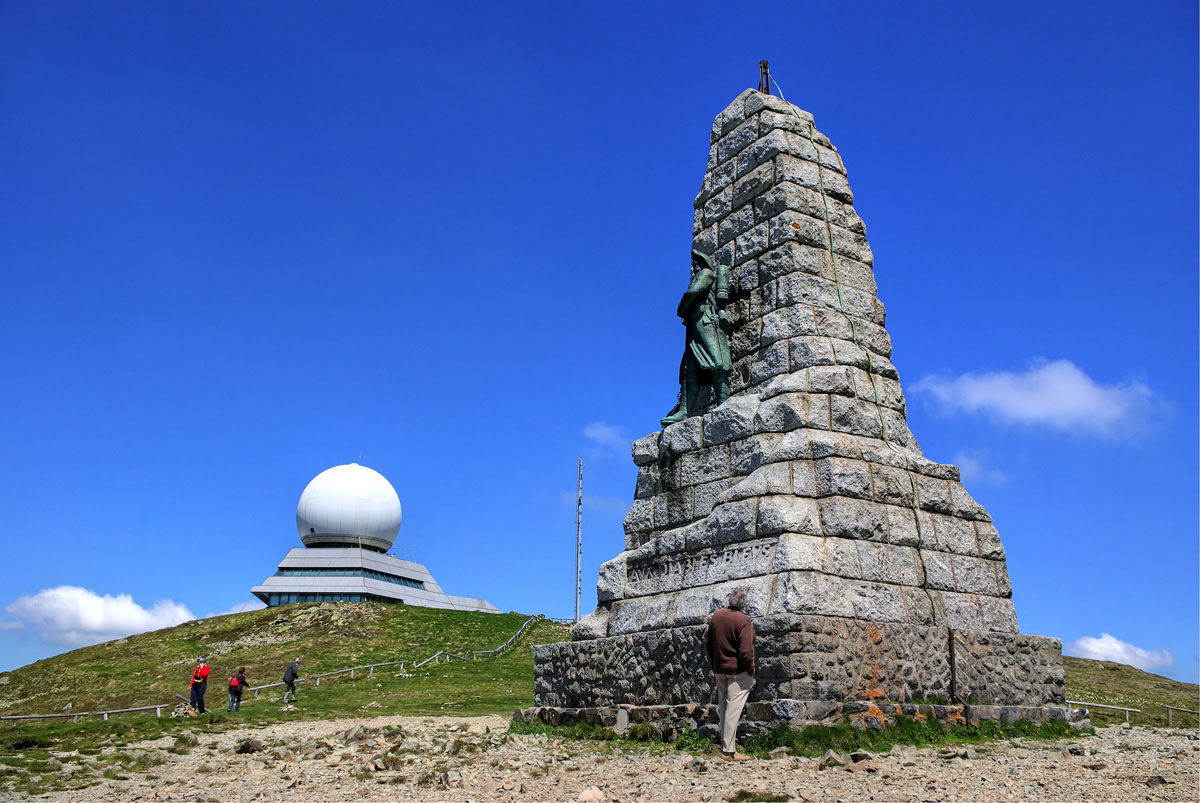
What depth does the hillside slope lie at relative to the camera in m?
28.0

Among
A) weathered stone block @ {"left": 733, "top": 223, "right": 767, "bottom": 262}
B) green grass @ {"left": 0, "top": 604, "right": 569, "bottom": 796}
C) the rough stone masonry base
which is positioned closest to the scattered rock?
the rough stone masonry base

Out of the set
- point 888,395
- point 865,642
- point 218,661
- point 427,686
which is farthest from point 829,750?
point 218,661

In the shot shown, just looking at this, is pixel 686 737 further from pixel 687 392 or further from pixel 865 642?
pixel 687 392

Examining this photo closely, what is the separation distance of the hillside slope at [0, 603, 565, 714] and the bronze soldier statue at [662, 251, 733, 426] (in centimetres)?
1285

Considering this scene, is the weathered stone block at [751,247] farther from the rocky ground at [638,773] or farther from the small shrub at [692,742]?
the rocky ground at [638,773]

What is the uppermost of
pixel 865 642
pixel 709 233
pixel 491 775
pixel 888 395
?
pixel 709 233

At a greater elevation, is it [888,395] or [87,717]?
[888,395]

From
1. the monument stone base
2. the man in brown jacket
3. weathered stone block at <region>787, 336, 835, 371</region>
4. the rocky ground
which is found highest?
weathered stone block at <region>787, 336, 835, 371</region>

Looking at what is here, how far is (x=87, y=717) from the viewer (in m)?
20.4

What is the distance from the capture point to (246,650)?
3328cm

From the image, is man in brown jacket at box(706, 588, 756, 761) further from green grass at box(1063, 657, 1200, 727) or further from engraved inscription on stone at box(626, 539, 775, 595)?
green grass at box(1063, 657, 1200, 727)

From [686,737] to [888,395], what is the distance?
15.3 feet

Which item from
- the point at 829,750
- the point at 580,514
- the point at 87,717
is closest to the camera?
the point at 829,750

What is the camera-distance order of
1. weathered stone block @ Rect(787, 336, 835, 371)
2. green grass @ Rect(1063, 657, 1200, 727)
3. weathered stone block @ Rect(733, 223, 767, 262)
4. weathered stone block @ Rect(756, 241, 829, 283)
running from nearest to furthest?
weathered stone block @ Rect(787, 336, 835, 371) → weathered stone block @ Rect(756, 241, 829, 283) → weathered stone block @ Rect(733, 223, 767, 262) → green grass @ Rect(1063, 657, 1200, 727)
